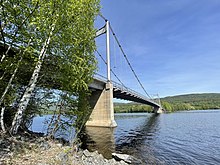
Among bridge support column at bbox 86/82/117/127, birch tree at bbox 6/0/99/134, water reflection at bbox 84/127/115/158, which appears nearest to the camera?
birch tree at bbox 6/0/99/134

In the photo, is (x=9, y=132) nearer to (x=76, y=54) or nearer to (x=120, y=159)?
(x=76, y=54)

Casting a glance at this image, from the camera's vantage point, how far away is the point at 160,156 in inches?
449

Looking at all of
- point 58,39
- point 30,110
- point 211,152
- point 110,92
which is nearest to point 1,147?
point 30,110

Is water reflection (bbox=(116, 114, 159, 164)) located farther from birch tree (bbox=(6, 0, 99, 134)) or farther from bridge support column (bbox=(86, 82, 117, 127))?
bridge support column (bbox=(86, 82, 117, 127))

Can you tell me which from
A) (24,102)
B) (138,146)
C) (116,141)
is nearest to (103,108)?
(116,141)

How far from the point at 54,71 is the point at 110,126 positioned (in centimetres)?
2170

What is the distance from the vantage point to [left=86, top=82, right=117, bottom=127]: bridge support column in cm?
3056

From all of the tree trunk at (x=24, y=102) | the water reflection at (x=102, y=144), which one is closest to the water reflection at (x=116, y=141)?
the water reflection at (x=102, y=144)

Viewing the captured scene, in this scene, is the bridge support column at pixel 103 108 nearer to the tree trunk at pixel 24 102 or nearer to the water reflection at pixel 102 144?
the water reflection at pixel 102 144

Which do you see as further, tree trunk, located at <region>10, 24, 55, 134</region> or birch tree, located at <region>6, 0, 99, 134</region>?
tree trunk, located at <region>10, 24, 55, 134</region>

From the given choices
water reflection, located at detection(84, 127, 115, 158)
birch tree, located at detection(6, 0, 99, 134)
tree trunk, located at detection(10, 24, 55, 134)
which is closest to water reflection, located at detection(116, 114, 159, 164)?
water reflection, located at detection(84, 127, 115, 158)

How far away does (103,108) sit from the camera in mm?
32062

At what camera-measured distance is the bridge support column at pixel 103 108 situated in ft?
100

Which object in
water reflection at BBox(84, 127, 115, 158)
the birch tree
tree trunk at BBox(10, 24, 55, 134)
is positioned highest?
the birch tree
